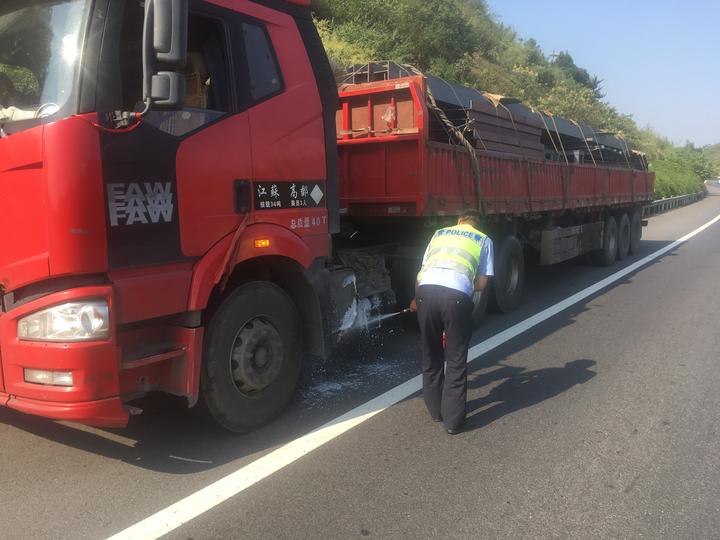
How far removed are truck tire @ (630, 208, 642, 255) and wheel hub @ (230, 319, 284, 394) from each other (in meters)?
12.1

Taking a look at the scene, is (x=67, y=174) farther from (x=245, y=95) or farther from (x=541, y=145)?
(x=541, y=145)

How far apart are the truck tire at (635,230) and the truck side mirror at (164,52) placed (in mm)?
13188

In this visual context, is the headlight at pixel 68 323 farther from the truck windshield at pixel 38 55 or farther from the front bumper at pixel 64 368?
the truck windshield at pixel 38 55

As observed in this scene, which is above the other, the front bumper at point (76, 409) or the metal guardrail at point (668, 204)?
the metal guardrail at point (668, 204)

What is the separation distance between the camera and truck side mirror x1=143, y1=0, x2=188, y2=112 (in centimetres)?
289

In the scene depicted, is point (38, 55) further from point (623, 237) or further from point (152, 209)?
point (623, 237)

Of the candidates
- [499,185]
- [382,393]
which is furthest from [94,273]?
[499,185]

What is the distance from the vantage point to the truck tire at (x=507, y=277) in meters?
7.66

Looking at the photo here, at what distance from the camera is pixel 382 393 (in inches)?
193

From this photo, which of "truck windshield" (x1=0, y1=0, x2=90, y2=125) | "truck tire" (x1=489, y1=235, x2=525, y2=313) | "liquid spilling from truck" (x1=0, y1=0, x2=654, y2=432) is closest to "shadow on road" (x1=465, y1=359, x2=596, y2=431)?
"liquid spilling from truck" (x1=0, y1=0, x2=654, y2=432)

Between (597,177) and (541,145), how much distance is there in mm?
2684

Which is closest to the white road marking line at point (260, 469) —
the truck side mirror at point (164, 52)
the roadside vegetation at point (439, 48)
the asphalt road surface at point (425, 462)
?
the asphalt road surface at point (425, 462)

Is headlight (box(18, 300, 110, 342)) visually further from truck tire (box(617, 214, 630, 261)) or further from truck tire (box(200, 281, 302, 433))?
truck tire (box(617, 214, 630, 261))

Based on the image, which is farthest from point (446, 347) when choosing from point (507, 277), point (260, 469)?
point (507, 277)
